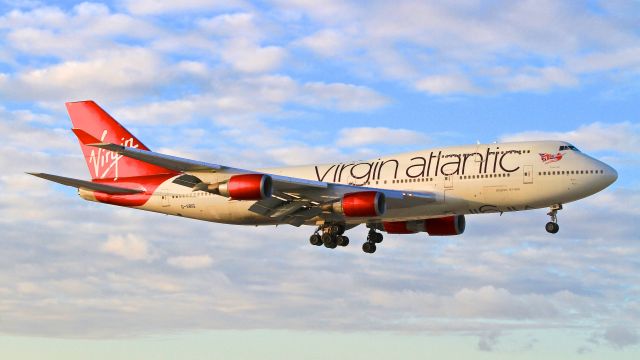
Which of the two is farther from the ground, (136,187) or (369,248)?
(136,187)

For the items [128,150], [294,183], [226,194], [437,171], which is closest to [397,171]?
[437,171]

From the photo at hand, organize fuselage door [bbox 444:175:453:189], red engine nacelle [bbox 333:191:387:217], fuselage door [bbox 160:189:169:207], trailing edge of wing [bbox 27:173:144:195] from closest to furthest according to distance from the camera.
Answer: red engine nacelle [bbox 333:191:387:217], fuselage door [bbox 444:175:453:189], trailing edge of wing [bbox 27:173:144:195], fuselage door [bbox 160:189:169:207]

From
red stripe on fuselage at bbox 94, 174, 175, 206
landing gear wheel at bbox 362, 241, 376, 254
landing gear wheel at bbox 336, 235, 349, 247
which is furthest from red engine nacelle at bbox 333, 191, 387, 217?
red stripe on fuselage at bbox 94, 174, 175, 206

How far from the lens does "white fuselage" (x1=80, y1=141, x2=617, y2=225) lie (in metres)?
44.7

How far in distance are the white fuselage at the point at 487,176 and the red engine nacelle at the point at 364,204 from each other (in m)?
2.10

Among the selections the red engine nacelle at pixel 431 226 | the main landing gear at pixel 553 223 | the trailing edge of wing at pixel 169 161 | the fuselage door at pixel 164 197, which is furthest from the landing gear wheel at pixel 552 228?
the fuselage door at pixel 164 197

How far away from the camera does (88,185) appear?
167 feet

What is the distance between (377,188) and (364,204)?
3208 millimetres

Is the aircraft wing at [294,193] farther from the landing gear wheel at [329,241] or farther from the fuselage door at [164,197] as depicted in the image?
the fuselage door at [164,197]

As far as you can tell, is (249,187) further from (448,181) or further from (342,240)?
(448,181)

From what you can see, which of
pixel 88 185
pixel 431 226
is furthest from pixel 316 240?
pixel 88 185

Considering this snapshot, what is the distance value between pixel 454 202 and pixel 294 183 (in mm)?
8168

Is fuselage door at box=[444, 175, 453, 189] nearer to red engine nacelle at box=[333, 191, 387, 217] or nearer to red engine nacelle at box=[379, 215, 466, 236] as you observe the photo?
red engine nacelle at box=[333, 191, 387, 217]

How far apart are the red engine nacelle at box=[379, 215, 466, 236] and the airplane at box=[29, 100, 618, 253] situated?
60mm
